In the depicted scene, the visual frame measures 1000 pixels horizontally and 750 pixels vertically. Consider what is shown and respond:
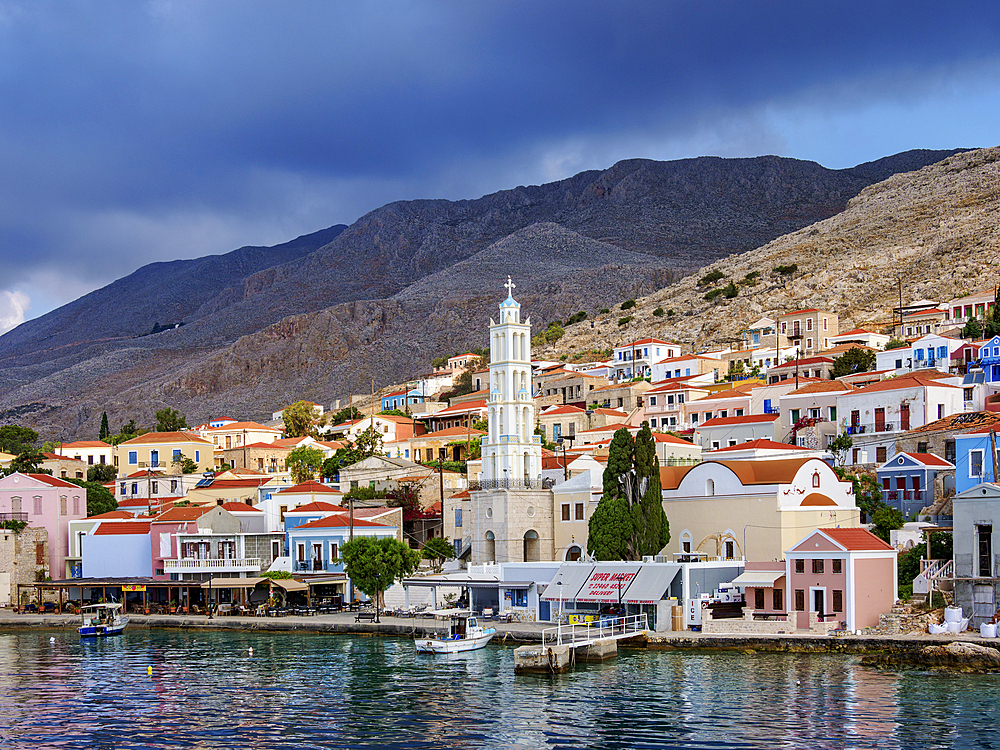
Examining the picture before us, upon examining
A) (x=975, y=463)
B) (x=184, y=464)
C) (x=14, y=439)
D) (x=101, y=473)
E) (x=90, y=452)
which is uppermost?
(x=14, y=439)

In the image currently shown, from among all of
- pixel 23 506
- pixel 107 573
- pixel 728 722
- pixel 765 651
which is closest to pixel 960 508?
pixel 765 651

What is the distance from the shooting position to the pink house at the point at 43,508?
70.2 metres

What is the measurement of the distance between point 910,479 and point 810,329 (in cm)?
4772

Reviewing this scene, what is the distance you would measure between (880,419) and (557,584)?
2231 cm

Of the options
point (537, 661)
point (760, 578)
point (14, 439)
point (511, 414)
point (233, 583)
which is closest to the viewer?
point (537, 661)

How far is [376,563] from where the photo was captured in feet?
179

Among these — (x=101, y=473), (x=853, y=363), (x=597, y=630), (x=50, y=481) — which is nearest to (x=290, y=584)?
(x=597, y=630)

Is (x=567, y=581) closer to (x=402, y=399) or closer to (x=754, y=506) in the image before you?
(x=754, y=506)

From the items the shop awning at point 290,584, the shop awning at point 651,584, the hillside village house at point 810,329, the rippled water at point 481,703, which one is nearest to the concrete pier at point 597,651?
the rippled water at point 481,703

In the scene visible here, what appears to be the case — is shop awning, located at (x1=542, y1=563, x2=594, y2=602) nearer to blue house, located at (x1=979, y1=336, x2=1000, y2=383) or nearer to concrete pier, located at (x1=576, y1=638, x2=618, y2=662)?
concrete pier, located at (x1=576, y1=638, x2=618, y2=662)

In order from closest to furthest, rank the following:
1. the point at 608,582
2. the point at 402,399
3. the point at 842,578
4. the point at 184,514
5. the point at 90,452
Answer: the point at 842,578
the point at 608,582
the point at 184,514
the point at 90,452
the point at 402,399

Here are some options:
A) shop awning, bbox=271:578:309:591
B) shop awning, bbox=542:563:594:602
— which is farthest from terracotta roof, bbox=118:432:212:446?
shop awning, bbox=542:563:594:602

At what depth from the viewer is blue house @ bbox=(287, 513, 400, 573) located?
62.5m

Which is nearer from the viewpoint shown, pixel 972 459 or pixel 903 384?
pixel 972 459
